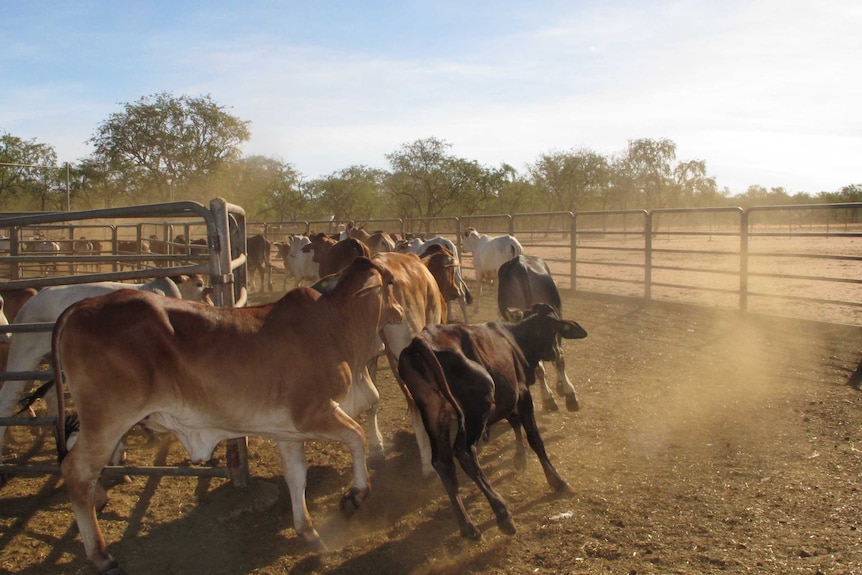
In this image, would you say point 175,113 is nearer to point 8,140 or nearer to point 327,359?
point 8,140

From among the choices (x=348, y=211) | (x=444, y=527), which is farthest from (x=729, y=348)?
(x=348, y=211)

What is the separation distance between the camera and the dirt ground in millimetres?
3691

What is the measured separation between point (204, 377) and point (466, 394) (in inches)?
59.8

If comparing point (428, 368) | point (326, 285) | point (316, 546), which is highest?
point (326, 285)

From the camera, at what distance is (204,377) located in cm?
362

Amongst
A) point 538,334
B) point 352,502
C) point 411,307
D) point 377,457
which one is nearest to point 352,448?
point 352,502

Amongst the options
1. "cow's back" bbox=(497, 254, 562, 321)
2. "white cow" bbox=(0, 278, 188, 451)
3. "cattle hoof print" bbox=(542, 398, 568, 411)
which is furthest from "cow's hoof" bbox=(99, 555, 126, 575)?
"cow's back" bbox=(497, 254, 562, 321)

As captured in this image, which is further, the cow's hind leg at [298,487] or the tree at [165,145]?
the tree at [165,145]

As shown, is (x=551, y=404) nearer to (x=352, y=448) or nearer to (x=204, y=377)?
(x=352, y=448)

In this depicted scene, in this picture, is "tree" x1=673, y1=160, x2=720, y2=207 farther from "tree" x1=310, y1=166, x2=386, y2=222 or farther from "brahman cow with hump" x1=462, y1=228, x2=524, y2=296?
"brahman cow with hump" x1=462, y1=228, x2=524, y2=296

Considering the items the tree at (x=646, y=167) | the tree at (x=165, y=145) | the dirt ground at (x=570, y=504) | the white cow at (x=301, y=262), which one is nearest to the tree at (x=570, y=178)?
the tree at (x=646, y=167)

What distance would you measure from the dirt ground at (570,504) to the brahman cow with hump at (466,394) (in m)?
0.24

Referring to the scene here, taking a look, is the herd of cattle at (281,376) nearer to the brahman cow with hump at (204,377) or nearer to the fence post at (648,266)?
the brahman cow with hump at (204,377)

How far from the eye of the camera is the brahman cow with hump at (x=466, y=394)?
3.98 metres
